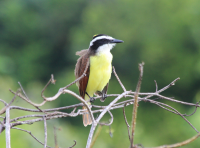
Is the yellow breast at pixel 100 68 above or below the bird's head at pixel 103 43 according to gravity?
below

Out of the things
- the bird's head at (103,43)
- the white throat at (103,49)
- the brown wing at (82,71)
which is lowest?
the brown wing at (82,71)

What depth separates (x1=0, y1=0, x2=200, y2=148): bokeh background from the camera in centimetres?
1792

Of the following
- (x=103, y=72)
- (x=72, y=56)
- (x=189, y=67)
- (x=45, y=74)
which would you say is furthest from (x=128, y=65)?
(x=103, y=72)

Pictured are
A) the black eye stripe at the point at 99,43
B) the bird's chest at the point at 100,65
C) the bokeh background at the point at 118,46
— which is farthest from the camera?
the bokeh background at the point at 118,46

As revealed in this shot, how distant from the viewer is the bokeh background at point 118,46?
58.8 feet

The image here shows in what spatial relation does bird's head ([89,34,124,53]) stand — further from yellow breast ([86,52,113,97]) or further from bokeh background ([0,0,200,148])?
bokeh background ([0,0,200,148])

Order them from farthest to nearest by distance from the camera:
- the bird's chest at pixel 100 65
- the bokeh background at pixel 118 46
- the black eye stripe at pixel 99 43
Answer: the bokeh background at pixel 118 46 < the black eye stripe at pixel 99 43 < the bird's chest at pixel 100 65

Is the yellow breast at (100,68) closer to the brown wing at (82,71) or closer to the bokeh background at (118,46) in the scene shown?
the brown wing at (82,71)

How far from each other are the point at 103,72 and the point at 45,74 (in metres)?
Result: 22.6

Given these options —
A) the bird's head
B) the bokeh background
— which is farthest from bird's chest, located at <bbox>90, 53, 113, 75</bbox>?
the bokeh background

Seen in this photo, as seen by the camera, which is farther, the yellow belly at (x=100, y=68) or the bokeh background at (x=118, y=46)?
the bokeh background at (x=118, y=46)

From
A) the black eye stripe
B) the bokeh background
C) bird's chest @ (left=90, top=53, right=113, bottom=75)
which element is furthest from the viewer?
the bokeh background

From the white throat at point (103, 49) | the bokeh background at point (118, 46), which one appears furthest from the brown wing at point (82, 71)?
the bokeh background at point (118, 46)

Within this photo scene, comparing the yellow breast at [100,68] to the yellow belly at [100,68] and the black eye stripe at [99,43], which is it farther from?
the black eye stripe at [99,43]
